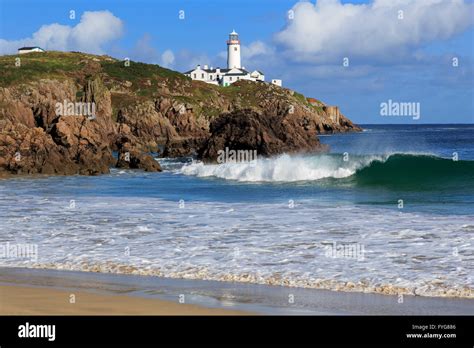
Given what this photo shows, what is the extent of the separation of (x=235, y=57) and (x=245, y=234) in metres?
144

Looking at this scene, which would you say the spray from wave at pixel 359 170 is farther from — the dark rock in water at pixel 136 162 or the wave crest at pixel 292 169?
the dark rock in water at pixel 136 162

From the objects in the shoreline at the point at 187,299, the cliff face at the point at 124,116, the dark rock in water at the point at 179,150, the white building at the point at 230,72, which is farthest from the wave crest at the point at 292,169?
the white building at the point at 230,72

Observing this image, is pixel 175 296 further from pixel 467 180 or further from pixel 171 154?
pixel 171 154

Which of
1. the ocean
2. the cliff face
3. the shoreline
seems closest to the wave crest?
the ocean

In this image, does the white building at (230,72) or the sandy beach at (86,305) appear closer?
the sandy beach at (86,305)

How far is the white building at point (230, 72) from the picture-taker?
149 meters

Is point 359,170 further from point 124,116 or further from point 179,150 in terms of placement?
point 124,116

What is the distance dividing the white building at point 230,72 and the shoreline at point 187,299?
138734 millimetres

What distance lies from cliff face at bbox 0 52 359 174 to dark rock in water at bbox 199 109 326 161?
0.30 ft

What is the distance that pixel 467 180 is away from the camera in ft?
98.8

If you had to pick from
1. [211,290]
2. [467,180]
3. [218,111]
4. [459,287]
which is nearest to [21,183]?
[467,180]

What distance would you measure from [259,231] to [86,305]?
7.10 m

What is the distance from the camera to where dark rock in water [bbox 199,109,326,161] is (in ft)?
149
